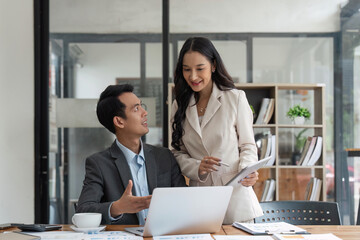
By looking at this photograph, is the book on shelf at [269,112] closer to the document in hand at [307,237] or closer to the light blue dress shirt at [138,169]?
the light blue dress shirt at [138,169]

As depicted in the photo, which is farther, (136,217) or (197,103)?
(197,103)

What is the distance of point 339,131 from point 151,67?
5.53ft

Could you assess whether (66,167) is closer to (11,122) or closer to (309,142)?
(11,122)

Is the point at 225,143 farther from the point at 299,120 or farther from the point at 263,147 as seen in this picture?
the point at 299,120

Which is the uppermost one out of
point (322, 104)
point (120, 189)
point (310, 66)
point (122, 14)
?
point (122, 14)

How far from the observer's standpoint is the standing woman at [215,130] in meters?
2.57

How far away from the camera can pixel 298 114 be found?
436cm

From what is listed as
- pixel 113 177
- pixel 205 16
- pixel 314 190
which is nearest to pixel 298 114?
pixel 314 190

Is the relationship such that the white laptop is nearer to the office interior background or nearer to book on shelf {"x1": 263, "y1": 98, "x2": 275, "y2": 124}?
book on shelf {"x1": 263, "y1": 98, "x2": 275, "y2": 124}

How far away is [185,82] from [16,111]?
2.12 meters

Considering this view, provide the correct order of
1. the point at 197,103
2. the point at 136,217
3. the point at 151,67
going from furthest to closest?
the point at 151,67 < the point at 197,103 < the point at 136,217

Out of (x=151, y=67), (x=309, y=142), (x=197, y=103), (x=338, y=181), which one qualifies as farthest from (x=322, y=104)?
(x=197, y=103)

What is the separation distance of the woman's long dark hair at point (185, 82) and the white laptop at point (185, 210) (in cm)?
82

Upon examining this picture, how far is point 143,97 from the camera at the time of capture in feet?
14.9
